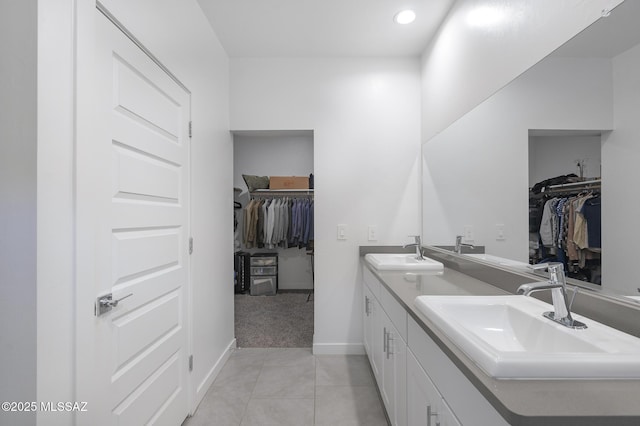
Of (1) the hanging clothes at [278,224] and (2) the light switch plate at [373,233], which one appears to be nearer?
(2) the light switch plate at [373,233]

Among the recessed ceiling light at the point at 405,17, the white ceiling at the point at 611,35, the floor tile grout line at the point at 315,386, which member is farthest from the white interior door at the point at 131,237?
the white ceiling at the point at 611,35

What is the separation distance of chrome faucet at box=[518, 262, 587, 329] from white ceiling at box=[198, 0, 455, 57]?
1.86 m

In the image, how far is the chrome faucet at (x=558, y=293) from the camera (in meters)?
0.86

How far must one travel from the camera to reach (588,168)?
957 mm

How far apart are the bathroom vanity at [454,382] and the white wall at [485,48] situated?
97 cm

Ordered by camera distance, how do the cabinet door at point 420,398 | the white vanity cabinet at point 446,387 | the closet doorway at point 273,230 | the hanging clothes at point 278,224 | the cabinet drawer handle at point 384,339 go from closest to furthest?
the white vanity cabinet at point 446,387 < the cabinet door at point 420,398 < the cabinet drawer handle at point 384,339 < the closet doorway at point 273,230 < the hanging clothes at point 278,224

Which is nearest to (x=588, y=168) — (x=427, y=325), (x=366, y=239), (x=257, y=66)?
(x=427, y=325)

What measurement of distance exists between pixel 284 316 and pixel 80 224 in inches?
108

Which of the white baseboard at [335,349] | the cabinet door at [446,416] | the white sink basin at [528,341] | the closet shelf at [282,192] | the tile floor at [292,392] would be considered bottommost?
the tile floor at [292,392]

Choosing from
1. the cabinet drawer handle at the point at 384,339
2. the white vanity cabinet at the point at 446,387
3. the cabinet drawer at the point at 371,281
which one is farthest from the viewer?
the cabinet drawer at the point at 371,281

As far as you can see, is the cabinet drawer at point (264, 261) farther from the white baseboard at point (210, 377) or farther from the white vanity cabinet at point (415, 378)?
the white vanity cabinet at point (415, 378)

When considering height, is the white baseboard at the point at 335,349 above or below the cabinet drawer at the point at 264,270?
below

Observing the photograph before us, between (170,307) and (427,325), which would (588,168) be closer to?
(427,325)
